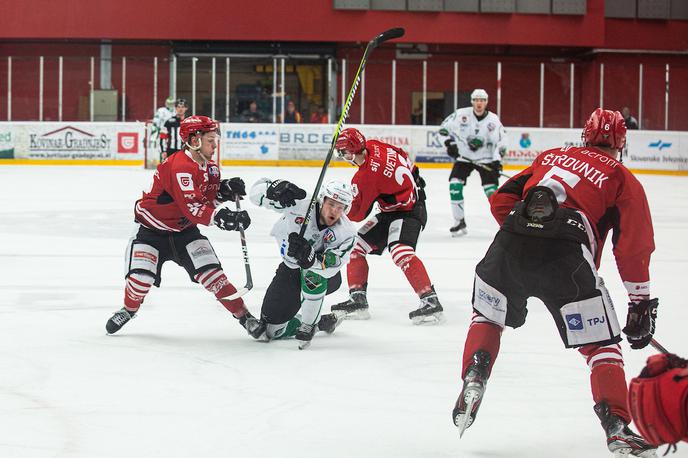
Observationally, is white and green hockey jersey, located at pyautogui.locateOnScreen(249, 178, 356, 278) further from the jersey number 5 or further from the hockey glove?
the hockey glove

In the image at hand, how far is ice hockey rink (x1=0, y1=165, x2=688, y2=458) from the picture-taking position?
3064 millimetres

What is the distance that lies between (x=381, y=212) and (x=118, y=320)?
1.58 metres

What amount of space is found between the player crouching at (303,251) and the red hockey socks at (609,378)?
161 centimetres

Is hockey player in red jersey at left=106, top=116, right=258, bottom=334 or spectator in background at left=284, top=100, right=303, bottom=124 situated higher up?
spectator in background at left=284, top=100, right=303, bottom=124

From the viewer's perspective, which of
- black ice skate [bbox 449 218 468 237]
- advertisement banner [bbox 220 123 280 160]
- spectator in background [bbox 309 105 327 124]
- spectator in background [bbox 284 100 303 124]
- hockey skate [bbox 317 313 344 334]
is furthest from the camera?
spectator in background [bbox 309 105 327 124]

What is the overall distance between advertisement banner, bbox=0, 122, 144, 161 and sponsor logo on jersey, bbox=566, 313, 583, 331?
15.8 meters

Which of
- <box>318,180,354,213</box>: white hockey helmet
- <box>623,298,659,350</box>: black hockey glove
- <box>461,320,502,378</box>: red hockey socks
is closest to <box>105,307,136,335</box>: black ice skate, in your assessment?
<box>318,180,354,213</box>: white hockey helmet

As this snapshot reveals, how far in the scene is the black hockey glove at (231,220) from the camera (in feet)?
14.6

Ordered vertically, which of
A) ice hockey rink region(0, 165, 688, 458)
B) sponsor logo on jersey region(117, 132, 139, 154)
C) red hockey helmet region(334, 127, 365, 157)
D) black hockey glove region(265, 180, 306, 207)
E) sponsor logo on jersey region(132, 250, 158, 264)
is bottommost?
ice hockey rink region(0, 165, 688, 458)

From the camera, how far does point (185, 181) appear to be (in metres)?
4.47

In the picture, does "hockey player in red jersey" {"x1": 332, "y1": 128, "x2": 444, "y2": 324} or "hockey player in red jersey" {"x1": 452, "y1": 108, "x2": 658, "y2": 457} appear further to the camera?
"hockey player in red jersey" {"x1": 332, "y1": 128, "x2": 444, "y2": 324}

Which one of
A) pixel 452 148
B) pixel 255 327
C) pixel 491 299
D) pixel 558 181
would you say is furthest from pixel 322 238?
pixel 452 148

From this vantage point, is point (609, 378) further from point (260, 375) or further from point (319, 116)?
point (319, 116)

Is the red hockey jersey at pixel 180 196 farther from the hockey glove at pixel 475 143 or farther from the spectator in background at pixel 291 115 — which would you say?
the spectator in background at pixel 291 115
